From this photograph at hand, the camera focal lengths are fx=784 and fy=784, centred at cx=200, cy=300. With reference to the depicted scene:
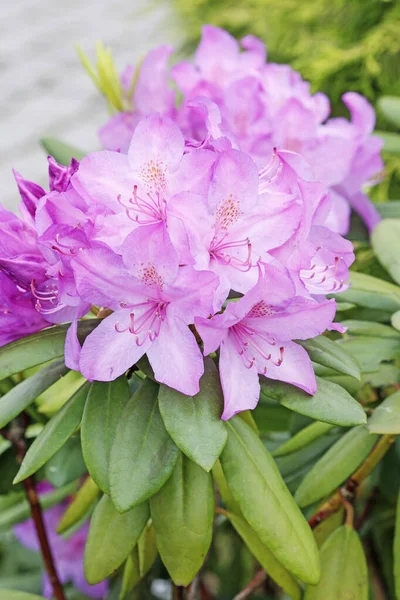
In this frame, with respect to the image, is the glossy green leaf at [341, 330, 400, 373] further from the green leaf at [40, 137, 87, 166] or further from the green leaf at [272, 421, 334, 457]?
the green leaf at [40, 137, 87, 166]

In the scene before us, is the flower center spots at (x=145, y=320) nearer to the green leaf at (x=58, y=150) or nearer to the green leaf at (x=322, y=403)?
the green leaf at (x=322, y=403)

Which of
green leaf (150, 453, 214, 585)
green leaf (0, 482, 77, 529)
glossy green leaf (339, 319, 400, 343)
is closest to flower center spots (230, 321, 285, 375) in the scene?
green leaf (150, 453, 214, 585)

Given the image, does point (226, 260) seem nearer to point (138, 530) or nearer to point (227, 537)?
point (138, 530)

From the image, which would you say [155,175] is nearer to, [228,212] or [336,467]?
[228,212]

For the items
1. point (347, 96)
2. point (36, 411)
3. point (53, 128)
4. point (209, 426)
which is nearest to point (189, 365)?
point (209, 426)

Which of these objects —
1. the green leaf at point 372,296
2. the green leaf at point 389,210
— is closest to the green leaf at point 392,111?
the green leaf at point 389,210

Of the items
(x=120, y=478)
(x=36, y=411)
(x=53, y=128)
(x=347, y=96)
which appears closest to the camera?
(x=120, y=478)

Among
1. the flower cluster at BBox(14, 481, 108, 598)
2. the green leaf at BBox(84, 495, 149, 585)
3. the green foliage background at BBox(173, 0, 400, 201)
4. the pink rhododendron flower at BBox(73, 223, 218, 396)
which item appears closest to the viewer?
the pink rhododendron flower at BBox(73, 223, 218, 396)
